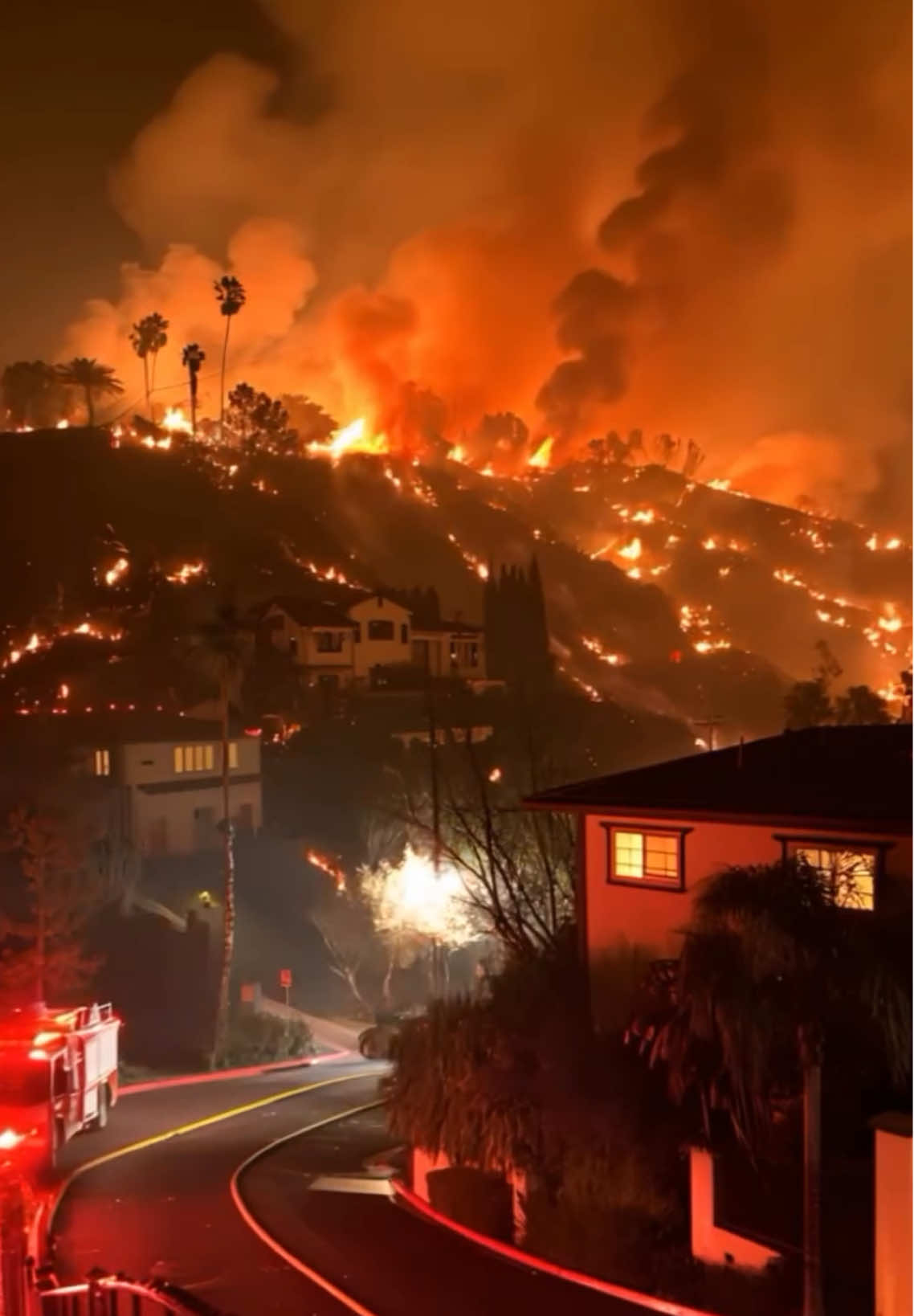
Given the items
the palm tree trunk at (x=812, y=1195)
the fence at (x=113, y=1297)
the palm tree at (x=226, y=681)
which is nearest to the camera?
the fence at (x=113, y=1297)

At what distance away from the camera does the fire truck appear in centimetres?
1426

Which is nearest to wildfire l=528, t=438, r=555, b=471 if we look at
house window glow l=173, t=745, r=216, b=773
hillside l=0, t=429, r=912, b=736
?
hillside l=0, t=429, r=912, b=736

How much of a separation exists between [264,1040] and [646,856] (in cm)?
1835

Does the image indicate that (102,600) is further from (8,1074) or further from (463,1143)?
(463,1143)

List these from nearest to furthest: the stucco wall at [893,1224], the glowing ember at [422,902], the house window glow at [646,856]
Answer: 1. the stucco wall at [893,1224]
2. the house window glow at [646,856]
3. the glowing ember at [422,902]

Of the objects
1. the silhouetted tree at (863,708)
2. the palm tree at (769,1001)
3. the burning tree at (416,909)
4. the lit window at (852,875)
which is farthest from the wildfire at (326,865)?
the palm tree at (769,1001)

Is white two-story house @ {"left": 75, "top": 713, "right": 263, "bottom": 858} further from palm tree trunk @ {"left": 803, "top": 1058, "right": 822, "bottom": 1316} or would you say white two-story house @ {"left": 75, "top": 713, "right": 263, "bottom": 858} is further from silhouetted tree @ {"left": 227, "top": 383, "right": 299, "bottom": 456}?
silhouetted tree @ {"left": 227, "top": 383, "right": 299, "bottom": 456}

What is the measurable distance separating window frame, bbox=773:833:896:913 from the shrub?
18.8 m

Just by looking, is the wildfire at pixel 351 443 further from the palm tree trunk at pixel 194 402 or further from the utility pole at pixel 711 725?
the utility pole at pixel 711 725

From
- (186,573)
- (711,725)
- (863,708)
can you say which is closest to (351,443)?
(186,573)

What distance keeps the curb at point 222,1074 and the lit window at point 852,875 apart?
47.7 feet

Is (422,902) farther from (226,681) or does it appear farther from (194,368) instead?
(194,368)

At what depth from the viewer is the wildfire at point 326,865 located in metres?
37.1

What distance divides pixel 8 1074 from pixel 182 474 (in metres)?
77.3
